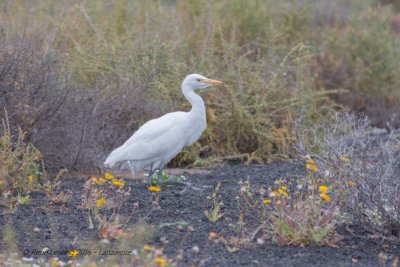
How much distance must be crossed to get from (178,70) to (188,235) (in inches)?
170

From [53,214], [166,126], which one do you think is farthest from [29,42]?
[53,214]

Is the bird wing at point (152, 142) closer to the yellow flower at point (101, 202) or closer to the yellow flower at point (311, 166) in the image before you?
the yellow flower at point (101, 202)

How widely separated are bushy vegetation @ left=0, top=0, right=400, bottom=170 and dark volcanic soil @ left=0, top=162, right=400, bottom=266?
1151 millimetres

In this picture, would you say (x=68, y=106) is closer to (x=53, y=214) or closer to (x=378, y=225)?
(x=53, y=214)

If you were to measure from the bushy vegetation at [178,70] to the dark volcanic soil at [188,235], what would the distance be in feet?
3.77

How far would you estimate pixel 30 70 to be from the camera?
27.2ft

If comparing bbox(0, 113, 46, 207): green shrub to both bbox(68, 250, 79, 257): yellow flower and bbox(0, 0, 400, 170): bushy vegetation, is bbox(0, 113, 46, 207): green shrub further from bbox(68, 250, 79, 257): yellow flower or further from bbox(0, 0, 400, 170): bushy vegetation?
bbox(68, 250, 79, 257): yellow flower

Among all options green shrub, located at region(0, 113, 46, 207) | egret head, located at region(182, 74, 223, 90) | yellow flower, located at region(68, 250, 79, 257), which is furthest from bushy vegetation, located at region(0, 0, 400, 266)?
egret head, located at region(182, 74, 223, 90)

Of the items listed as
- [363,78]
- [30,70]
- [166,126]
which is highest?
[30,70]

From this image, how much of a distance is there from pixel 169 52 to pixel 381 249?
16.2 ft

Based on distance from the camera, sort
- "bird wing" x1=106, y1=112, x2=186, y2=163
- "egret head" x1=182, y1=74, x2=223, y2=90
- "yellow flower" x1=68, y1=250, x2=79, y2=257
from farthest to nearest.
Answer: "egret head" x1=182, y1=74, x2=223, y2=90, "bird wing" x1=106, y1=112, x2=186, y2=163, "yellow flower" x1=68, y1=250, x2=79, y2=257

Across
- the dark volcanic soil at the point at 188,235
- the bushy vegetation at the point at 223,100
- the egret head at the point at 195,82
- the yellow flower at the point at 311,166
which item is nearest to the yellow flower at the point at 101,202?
the bushy vegetation at the point at 223,100

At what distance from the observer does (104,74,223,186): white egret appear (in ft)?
25.6

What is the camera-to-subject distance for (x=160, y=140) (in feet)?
25.6
